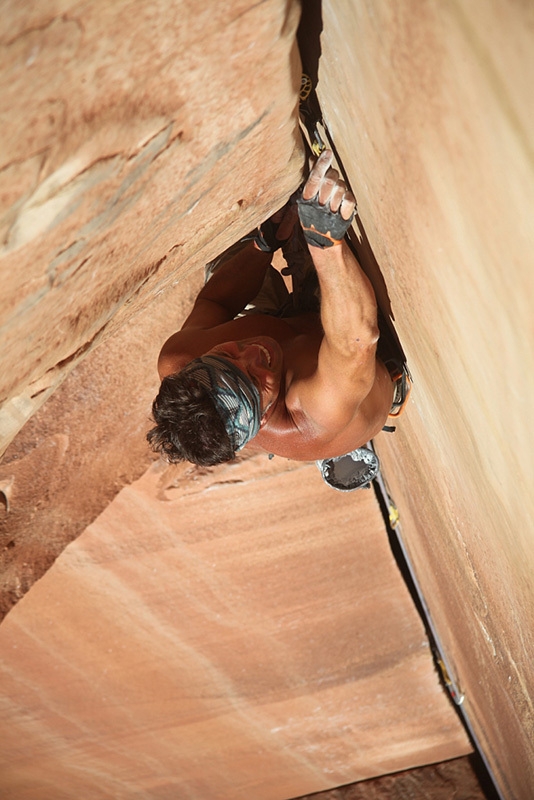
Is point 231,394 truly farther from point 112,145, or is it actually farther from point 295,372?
point 112,145

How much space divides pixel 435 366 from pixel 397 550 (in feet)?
6.68

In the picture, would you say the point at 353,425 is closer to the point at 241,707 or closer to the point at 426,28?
the point at 426,28

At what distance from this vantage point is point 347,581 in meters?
3.14

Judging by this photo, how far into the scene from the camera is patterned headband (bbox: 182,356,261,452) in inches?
55.5

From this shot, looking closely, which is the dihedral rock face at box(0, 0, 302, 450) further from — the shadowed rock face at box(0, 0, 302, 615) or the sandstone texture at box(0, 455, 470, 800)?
the sandstone texture at box(0, 455, 470, 800)

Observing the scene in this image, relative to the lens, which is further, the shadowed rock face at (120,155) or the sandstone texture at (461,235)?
the shadowed rock face at (120,155)

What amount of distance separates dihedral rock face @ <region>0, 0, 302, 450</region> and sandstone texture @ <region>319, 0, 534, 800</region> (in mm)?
162

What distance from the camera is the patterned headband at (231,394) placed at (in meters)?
1.41

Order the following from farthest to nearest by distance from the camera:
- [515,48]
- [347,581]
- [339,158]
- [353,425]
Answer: [347,581] → [353,425] → [339,158] → [515,48]

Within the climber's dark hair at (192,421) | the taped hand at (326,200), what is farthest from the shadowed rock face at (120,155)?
the climber's dark hair at (192,421)

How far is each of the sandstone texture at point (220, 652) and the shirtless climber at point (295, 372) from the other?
0.87 m

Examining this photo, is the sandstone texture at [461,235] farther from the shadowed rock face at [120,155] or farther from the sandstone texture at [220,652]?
the sandstone texture at [220,652]

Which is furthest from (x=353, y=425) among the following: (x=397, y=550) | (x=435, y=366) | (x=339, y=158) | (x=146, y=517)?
(x=397, y=550)

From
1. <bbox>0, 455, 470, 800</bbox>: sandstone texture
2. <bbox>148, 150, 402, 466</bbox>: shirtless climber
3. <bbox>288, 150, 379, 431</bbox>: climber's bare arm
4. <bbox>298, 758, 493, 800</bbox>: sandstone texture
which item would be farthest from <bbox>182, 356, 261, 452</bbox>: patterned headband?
<bbox>298, 758, 493, 800</bbox>: sandstone texture
